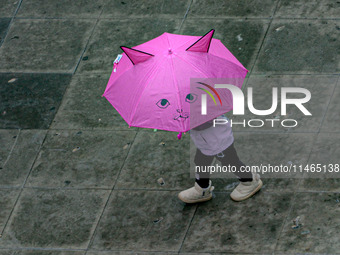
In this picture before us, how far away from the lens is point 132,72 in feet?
16.7

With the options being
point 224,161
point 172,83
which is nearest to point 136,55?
point 172,83

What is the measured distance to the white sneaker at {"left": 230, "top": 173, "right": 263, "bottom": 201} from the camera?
588 cm

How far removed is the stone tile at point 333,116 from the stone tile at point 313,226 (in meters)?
1.00

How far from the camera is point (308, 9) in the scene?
820 cm

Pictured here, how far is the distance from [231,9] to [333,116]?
278cm

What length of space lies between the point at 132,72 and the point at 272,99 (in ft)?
8.39

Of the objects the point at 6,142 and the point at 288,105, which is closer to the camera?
the point at 288,105

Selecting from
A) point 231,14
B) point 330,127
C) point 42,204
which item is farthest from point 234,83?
point 231,14

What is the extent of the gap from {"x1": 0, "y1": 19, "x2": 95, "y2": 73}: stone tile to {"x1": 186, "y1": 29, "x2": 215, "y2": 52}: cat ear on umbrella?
3.50 m

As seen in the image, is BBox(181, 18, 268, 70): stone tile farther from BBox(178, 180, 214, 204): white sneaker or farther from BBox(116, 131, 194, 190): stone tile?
BBox(178, 180, 214, 204): white sneaker

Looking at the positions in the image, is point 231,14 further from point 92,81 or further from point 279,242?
point 279,242

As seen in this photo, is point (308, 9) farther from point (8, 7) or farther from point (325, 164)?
point (8, 7)

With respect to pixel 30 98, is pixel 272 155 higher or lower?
higher

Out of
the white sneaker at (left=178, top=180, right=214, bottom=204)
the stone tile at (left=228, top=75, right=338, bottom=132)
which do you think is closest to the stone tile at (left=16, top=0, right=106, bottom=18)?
the stone tile at (left=228, top=75, right=338, bottom=132)
